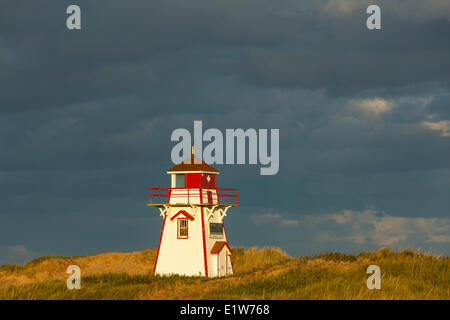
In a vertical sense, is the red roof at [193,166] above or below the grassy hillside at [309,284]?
above

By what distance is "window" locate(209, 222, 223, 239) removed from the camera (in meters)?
49.1

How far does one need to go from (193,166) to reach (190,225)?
424 centimetres

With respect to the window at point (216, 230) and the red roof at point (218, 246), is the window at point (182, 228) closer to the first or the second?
the window at point (216, 230)

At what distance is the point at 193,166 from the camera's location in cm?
4878

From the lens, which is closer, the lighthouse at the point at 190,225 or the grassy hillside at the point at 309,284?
the grassy hillside at the point at 309,284

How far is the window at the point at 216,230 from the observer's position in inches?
1934

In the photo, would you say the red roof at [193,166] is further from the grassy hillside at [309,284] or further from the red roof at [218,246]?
the grassy hillside at [309,284]

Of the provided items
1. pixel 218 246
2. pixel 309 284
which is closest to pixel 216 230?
pixel 218 246

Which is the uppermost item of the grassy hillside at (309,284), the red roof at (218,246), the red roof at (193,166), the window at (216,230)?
the red roof at (193,166)

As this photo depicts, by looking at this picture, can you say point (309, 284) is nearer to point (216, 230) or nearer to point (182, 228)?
point (182, 228)

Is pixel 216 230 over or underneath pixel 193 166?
underneath
